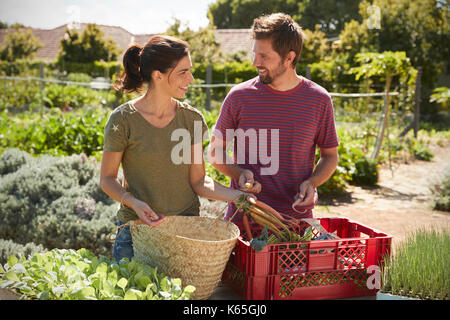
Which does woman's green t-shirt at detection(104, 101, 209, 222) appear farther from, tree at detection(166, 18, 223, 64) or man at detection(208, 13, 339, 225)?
tree at detection(166, 18, 223, 64)

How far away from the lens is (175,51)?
6.35ft

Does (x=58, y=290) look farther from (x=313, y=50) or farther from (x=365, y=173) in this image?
(x=313, y=50)

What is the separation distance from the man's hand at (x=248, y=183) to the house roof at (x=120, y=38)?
23.5 metres

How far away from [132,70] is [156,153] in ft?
1.31

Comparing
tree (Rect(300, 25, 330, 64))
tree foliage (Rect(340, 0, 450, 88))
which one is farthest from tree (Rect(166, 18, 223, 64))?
tree foliage (Rect(340, 0, 450, 88))

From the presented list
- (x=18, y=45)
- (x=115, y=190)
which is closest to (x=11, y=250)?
(x=115, y=190)

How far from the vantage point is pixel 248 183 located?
6.53 feet

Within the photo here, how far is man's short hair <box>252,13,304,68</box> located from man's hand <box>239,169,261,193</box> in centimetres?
57

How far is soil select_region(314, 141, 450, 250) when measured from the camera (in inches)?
219

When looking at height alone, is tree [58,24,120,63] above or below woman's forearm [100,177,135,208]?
above

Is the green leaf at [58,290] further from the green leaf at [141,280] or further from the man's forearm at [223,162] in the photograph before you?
the man's forearm at [223,162]

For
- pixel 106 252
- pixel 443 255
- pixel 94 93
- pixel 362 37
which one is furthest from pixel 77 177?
pixel 362 37

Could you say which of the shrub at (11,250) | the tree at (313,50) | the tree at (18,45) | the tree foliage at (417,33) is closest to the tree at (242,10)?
the tree at (313,50)
